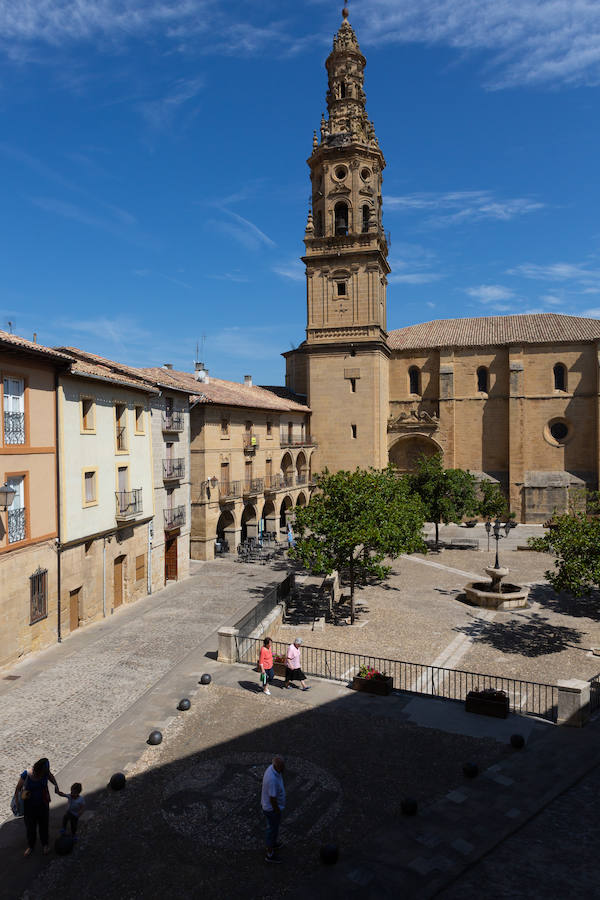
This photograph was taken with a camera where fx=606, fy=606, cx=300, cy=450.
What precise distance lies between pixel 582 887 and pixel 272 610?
14.2 meters

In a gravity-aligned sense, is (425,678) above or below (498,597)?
below

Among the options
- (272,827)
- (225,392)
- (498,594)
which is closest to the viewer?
(272,827)

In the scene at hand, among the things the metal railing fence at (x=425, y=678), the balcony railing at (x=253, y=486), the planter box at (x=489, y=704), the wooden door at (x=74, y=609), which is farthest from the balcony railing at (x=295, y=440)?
the planter box at (x=489, y=704)

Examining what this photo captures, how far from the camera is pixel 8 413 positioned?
16.6 m

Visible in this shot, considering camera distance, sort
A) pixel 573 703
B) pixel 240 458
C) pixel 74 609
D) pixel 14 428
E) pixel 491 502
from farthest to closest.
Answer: pixel 491 502 → pixel 240 458 → pixel 74 609 → pixel 14 428 → pixel 573 703

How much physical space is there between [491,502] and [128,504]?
2790 cm

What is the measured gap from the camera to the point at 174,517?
90.8 feet

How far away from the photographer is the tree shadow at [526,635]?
19.2m

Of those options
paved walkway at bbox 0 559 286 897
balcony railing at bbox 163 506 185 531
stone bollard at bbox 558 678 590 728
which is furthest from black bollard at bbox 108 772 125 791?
balcony railing at bbox 163 506 185 531

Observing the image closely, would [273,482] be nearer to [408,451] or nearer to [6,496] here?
[408,451]

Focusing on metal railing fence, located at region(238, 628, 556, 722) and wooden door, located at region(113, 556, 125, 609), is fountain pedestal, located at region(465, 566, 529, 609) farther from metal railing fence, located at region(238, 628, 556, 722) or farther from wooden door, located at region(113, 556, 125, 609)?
wooden door, located at region(113, 556, 125, 609)

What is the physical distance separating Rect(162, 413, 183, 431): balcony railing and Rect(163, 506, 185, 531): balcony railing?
367 cm

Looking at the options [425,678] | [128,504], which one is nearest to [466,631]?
[425,678]

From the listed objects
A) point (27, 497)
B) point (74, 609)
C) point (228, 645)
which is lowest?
point (228, 645)
